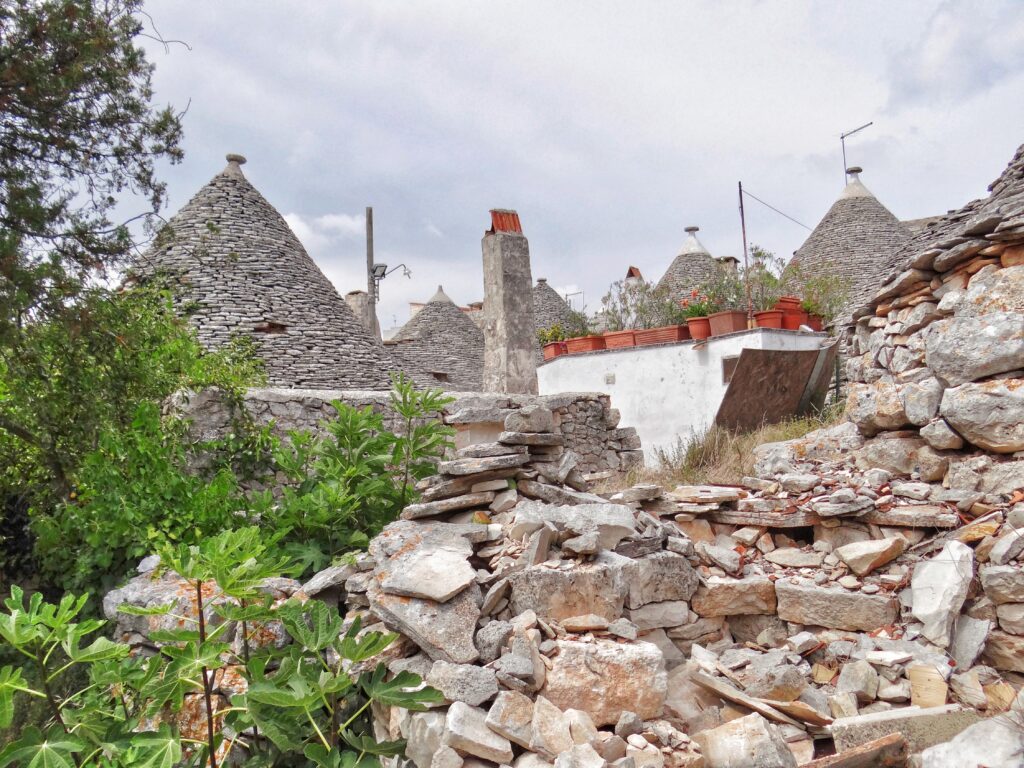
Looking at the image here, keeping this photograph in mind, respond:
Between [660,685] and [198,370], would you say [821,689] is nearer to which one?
[660,685]

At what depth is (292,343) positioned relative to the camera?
33.5ft

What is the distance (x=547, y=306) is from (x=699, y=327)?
11772mm

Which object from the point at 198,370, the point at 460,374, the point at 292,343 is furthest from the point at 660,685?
the point at 460,374

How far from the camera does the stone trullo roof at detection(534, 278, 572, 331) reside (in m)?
19.2

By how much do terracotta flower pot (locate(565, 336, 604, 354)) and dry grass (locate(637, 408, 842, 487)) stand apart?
2.60 meters

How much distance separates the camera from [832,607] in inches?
131

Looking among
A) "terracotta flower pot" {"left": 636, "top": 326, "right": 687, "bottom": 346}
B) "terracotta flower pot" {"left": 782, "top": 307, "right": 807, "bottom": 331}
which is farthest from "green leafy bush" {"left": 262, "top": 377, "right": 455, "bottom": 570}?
"terracotta flower pot" {"left": 782, "top": 307, "right": 807, "bottom": 331}

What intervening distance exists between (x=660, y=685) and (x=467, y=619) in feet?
2.53

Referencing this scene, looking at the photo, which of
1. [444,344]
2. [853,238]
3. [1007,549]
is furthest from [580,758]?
[444,344]

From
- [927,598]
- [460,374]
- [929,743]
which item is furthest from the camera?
[460,374]

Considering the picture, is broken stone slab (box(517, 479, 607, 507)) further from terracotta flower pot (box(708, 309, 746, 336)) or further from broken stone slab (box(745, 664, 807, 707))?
terracotta flower pot (box(708, 309, 746, 336))

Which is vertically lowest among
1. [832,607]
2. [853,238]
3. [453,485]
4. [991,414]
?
[832,607]

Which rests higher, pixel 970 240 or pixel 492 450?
pixel 970 240

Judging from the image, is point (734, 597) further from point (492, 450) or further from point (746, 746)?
point (492, 450)
